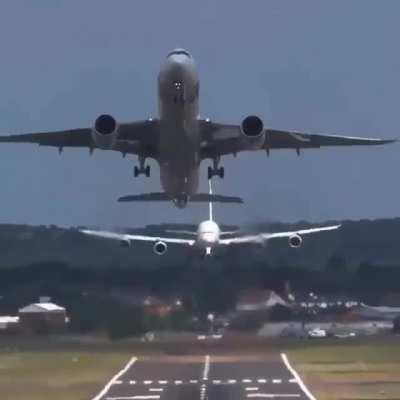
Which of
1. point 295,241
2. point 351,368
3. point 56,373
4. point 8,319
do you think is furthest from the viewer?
point 8,319

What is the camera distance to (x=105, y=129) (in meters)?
50.3

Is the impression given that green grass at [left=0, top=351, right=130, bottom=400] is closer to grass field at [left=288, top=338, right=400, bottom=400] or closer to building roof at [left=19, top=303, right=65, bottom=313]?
building roof at [left=19, top=303, right=65, bottom=313]

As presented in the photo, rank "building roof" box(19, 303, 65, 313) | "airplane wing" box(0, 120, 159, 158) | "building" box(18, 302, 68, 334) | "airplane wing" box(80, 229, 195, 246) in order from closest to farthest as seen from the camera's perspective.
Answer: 1. "airplane wing" box(0, 120, 159, 158)
2. "airplane wing" box(80, 229, 195, 246)
3. "building" box(18, 302, 68, 334)
4. "building roof" box(19, 303, 65, 313)

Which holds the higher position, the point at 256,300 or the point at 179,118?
the point at 179,118

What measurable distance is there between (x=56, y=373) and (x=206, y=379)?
263 inches

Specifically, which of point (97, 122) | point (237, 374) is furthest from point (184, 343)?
point (97, 122)

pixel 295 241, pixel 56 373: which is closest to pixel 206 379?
pixel 56 373

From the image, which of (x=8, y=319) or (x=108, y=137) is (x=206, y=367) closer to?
(x=8, y=319)

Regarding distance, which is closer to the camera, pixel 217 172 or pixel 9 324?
pixel 217 172

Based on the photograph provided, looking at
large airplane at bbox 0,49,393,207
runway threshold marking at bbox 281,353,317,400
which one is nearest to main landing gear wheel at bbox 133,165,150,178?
large airplane at bbox 0,49,393,207

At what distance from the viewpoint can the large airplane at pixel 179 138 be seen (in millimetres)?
50281

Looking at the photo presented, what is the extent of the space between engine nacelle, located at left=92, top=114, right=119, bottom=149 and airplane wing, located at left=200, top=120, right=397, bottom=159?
3080 millimetres

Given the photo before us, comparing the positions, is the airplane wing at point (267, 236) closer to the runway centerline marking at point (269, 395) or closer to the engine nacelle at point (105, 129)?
the runway centerline marking at point (269, 395)

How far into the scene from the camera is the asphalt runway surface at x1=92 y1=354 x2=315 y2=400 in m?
53.9
